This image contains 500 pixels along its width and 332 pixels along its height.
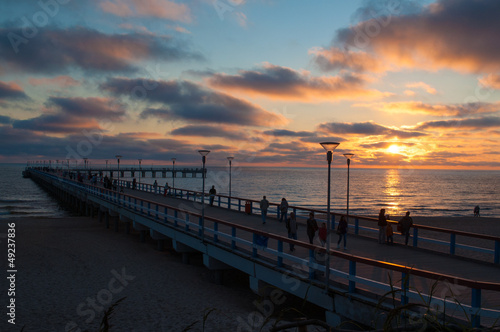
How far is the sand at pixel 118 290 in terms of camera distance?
11.2m

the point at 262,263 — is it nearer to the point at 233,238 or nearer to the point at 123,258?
the point at 233,238

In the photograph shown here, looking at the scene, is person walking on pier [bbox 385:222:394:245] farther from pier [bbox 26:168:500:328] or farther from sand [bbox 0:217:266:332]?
sand [bbox 0:217:266:332]

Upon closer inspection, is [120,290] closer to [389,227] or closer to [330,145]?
[330,145]

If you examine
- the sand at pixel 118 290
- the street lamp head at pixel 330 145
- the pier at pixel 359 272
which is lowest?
the sand at pixel 118 290

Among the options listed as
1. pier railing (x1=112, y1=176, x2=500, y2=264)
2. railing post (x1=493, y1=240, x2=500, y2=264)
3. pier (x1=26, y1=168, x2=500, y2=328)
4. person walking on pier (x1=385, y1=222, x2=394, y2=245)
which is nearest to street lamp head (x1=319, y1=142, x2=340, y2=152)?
pier (x1=26, y1=168, x2=500, y2=328)

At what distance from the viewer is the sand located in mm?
11188

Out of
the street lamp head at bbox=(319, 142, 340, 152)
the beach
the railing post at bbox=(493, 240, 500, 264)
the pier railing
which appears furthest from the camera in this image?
the pier railing

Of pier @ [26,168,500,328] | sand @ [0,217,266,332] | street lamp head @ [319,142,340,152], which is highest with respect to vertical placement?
street lamp head @ [319,142,340,152]

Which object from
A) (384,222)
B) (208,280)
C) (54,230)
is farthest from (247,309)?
(54,230)

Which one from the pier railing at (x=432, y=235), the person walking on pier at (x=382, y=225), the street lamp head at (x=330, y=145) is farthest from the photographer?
the person walking on pier at (x=382, y=225)

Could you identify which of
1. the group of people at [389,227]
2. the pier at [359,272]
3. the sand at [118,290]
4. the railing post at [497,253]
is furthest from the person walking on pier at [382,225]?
the sand at [118,290]

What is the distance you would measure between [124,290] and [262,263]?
6086 millimetres

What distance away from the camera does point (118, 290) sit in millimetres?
13992

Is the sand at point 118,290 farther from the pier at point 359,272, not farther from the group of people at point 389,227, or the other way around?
the group of people at point 389,227
